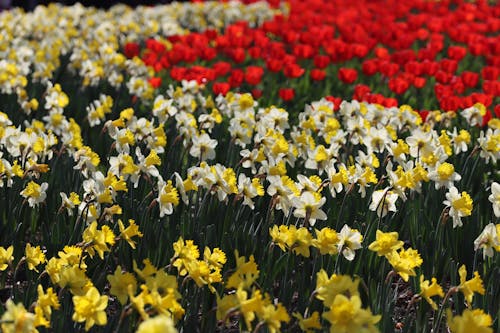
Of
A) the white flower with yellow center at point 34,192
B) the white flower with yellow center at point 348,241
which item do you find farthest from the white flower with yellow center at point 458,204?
the white flower with yellow center at point 34,192

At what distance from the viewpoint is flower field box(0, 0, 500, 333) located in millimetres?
2434

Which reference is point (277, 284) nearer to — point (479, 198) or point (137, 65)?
point (479, 198)

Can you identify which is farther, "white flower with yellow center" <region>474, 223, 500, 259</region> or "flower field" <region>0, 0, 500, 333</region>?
"white flower with yellow center" <region>474, 223, 500, 259</region>

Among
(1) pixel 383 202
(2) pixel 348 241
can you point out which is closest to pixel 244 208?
(1) pixel 383 202

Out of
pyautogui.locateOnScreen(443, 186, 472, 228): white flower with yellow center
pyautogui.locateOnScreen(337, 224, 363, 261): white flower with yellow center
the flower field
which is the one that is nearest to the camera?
the flower field

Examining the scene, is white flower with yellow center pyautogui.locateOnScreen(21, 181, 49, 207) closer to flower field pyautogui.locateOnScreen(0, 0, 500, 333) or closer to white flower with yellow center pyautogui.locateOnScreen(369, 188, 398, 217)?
flower field pyautogui.locateOnScreen(0, 0, 500, 333)

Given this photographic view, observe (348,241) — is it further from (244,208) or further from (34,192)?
(34,192)

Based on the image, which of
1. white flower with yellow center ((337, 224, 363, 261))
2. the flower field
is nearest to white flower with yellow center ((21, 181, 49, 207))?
the flower field

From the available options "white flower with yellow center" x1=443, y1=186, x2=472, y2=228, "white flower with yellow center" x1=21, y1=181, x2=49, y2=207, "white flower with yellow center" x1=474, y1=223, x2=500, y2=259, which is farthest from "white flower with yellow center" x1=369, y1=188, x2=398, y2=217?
"white flower with yellow center" x1=21, y1=181, x2=49, y2=207

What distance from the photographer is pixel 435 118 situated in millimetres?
4676

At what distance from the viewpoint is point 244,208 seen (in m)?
3.47

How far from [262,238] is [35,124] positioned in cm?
158

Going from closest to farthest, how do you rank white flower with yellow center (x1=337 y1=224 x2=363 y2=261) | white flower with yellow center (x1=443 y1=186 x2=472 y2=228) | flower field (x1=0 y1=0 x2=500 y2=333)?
flower field (x1=0 y1=0 x2=500 y2=333)
white flower with yellow center (x1=337 y1=224 x2=363 y2=261)
white flower with yellow center (x1=443 y1=186 x2=472 y2=228)

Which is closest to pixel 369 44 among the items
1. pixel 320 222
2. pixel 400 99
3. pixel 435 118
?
pixel 400 99
